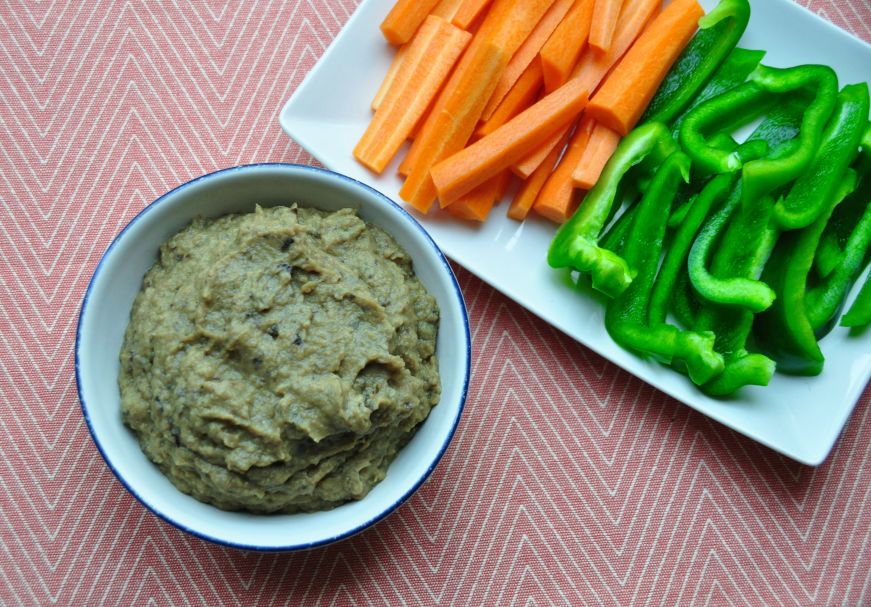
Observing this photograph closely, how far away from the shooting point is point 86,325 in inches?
67.6

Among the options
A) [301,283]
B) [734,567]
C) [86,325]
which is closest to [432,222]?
[301,283]

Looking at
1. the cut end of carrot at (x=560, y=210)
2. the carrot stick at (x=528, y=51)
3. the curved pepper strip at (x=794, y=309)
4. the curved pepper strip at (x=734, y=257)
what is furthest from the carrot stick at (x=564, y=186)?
the curved pepper strip at (x=794, y=309)

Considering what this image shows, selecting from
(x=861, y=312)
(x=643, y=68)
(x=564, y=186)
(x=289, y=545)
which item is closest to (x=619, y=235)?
(x=564, y=186)

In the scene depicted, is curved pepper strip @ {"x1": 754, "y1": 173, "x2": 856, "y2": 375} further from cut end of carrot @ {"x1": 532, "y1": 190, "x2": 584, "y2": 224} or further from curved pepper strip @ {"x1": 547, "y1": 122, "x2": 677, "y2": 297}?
cut end of carrot @ {"x1": 532, "y1": 190, "x2": 584, "y2": 224}

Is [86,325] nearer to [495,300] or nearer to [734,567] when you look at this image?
[495,300]

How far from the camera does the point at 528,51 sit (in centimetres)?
218

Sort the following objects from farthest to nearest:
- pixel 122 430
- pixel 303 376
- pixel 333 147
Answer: pixel 333 147 < pixel 122 430 < pixel 303 376

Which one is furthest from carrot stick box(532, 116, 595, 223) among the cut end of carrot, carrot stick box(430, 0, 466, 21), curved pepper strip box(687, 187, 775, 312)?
carrot stick box(430, 0, 466, 21)

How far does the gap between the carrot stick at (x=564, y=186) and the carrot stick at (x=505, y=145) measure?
8cm

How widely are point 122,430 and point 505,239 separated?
3.49 feet

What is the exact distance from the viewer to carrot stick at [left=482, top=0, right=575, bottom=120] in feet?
7.13

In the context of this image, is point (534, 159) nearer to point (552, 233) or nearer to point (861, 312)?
point (552, 233)

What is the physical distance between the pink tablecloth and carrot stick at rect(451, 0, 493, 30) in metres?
0.38

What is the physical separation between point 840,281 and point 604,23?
0.91m
